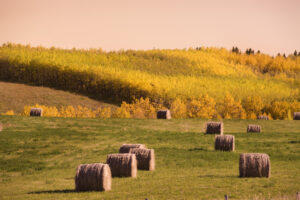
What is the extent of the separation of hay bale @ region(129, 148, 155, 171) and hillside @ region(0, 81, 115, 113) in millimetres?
66479

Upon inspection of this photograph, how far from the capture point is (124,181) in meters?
23.8

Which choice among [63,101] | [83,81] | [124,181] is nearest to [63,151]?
[124,181]

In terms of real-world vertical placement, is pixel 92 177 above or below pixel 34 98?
below

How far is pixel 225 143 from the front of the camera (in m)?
37.6

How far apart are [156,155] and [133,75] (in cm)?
10573

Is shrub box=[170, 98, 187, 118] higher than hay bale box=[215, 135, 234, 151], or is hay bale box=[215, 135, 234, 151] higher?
shrub box=[170, 98, 187, 118]

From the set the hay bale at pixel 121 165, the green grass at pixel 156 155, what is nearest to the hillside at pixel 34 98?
the green grass at pixel 156 155

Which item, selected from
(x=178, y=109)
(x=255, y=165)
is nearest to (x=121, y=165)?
(x=255, y=165)

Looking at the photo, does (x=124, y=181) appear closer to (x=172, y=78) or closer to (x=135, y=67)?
(x=172, y=78)

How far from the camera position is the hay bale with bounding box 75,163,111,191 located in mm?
21109

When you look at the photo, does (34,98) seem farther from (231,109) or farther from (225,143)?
(225,143)

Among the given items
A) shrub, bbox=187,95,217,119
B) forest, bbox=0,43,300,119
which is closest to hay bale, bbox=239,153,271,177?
forest, bbox=0,43,300,119

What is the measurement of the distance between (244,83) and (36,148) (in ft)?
389

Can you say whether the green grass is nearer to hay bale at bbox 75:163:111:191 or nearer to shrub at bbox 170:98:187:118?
hay bale at bbox 75:163:111:191
